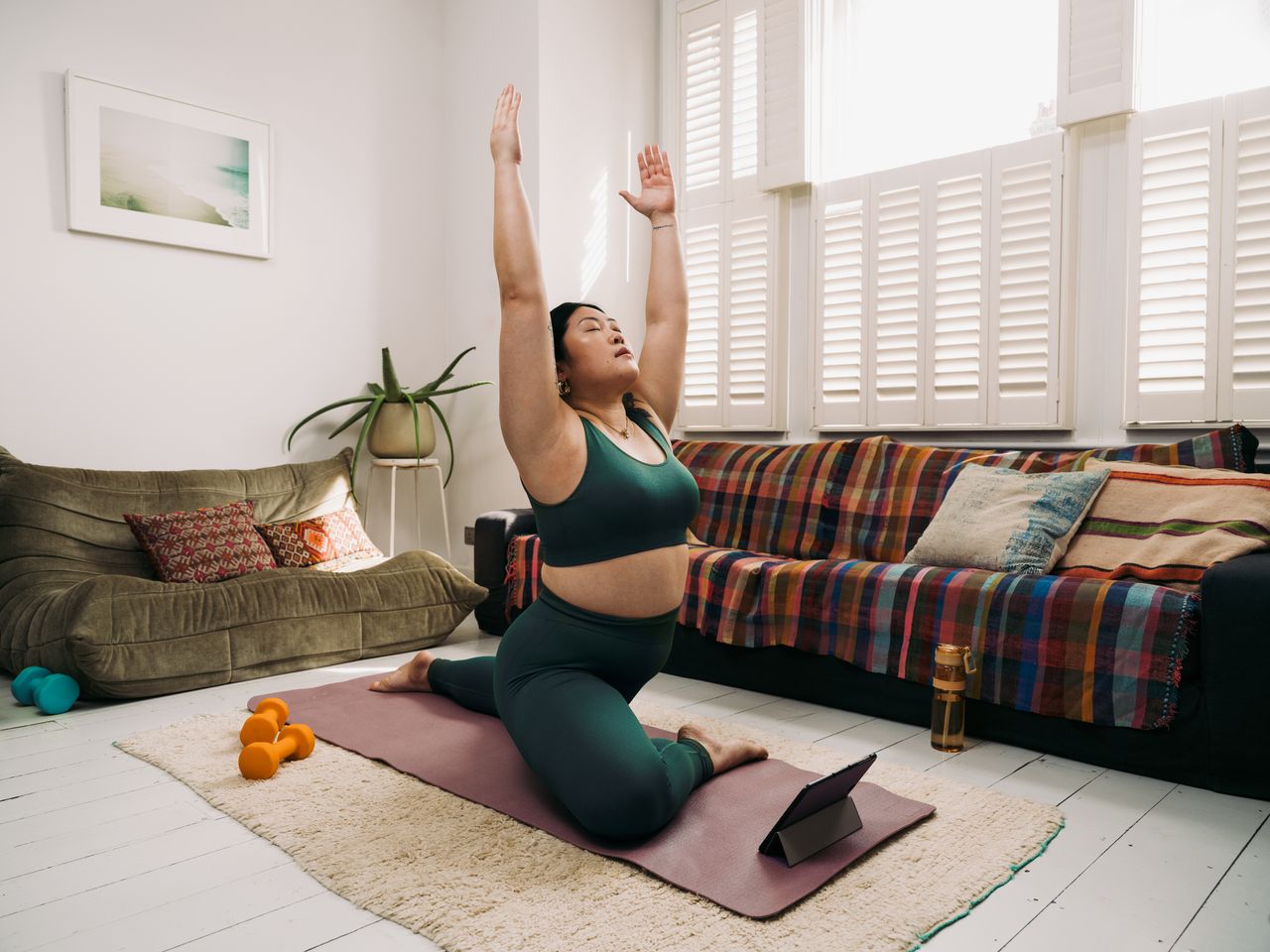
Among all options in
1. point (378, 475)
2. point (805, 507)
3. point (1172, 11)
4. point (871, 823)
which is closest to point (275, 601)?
point (378, 475)

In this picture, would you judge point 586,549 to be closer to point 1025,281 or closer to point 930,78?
point 1025,281

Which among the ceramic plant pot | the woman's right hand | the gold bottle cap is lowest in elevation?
the gold bottle cap

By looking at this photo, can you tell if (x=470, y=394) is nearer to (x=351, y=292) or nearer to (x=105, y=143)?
(x=351, y=292)

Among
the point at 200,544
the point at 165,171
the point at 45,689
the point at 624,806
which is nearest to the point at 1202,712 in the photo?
the point at 624,806

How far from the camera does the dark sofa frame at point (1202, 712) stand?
6.01 ft

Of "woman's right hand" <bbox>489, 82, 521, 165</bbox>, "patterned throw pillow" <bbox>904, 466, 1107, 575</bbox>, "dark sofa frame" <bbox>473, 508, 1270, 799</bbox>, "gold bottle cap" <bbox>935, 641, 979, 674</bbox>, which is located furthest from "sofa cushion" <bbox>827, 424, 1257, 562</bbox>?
"woman's right hand" <bbox>489, 82, 521, 165</bbox>

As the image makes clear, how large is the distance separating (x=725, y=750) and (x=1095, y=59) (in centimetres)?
260

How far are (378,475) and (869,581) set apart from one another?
2.70 meters

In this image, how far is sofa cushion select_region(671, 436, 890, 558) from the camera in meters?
3.18

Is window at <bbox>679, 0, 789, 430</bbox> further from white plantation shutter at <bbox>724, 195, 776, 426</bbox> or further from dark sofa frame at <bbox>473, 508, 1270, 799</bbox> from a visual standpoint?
dark sofa frame at <bbox>473, 508, 1270, 799</bbox>

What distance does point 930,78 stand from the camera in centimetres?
355

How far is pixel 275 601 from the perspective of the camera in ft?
9.53

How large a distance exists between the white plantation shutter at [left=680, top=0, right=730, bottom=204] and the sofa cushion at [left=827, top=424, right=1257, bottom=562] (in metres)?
1.68

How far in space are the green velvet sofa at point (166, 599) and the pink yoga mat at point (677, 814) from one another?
39cm
